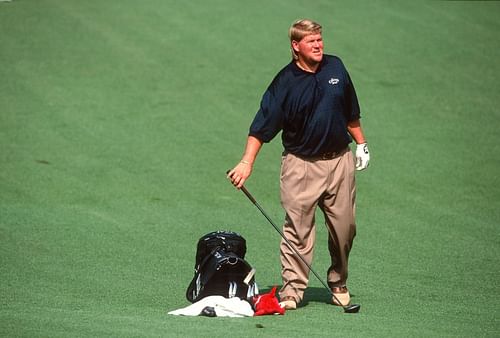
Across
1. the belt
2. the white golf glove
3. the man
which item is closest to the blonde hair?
the man

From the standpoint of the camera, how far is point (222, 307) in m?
7.62

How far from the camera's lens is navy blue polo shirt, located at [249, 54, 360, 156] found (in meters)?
7.80

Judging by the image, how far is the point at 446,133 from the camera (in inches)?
560

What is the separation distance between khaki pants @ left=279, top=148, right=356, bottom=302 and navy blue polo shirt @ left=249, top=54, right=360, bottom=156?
120 mm

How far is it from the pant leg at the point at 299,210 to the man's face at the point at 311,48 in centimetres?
70

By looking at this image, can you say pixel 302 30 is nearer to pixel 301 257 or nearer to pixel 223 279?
pixel 301 257

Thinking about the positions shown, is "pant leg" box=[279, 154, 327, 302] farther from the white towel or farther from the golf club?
the white towel

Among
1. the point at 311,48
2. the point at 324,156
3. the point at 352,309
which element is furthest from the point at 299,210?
the point at 311,48

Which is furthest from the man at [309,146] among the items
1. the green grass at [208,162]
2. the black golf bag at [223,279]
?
the green grass at [208,162]

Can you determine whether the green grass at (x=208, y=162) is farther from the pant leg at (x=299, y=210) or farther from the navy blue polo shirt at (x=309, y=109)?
the navy blue polo shirt at (x=309, y=109)

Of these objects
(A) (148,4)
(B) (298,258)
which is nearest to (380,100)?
(A) (148,4)

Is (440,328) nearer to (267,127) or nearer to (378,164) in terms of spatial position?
(267,127)

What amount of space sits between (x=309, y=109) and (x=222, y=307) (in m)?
1.46

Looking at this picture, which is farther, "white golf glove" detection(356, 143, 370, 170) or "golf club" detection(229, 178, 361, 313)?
"white golf glove" detection(356, 143, 370, 170)
